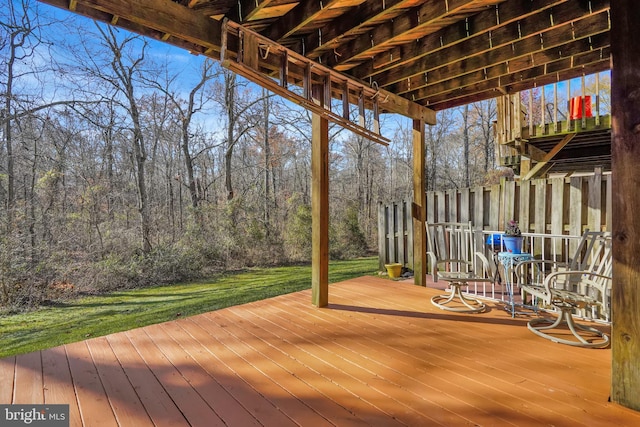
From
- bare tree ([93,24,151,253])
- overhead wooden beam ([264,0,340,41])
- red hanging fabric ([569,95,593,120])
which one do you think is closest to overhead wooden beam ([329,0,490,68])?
overhead wooden beam ([264,0,340,41])

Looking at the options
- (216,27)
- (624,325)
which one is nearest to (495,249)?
(624,325)

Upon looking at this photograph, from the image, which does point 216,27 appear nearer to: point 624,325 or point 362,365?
point 362,365

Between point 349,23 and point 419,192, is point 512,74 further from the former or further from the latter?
point 349,23

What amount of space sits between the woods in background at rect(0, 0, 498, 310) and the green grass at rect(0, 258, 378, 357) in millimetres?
609

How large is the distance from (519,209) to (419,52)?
3.41 m

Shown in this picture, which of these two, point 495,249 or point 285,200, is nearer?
point 495,249

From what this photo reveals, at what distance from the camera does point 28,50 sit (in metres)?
6.19

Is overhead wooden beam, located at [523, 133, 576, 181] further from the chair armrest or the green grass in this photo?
Result: the green grass

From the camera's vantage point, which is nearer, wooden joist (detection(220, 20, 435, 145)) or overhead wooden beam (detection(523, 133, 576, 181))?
wooden joist (detection(220, 20, 435, 145))

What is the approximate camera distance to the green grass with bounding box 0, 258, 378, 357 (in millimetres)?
3666

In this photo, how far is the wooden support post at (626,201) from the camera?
5.55 ft

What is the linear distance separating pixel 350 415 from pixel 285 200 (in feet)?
27.8

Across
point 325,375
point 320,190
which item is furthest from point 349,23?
point 325,375

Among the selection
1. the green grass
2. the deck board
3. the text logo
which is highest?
the deck board
